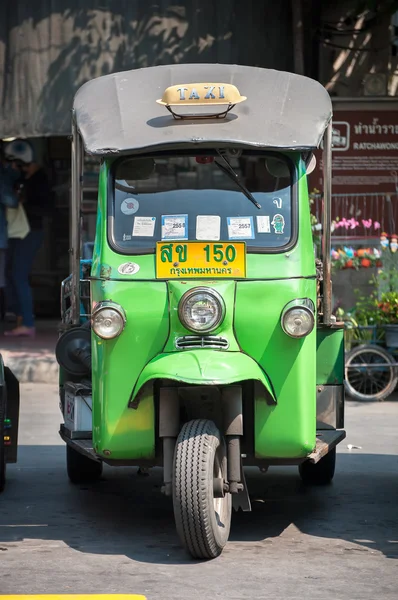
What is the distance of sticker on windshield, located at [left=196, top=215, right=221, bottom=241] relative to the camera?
640 cm

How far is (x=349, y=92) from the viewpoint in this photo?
12.9 m

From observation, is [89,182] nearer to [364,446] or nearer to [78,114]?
[364,446]

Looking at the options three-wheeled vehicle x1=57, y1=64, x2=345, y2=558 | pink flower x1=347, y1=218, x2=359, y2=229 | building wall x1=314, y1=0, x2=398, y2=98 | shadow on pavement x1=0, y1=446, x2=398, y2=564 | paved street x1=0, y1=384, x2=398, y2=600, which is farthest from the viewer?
building wall x1=314, y1=0, x2=398, y2=98

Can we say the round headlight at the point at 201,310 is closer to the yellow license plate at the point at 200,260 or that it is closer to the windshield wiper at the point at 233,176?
the yellow license plate at the point at 200,260

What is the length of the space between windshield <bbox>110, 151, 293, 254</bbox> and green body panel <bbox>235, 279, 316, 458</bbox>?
305 mm

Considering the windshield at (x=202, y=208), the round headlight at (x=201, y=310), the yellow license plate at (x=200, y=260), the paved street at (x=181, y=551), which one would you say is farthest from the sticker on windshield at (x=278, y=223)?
the paved street at (x=181, y=551)

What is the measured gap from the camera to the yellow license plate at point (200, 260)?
6262 mm

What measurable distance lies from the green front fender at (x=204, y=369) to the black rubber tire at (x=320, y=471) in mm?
1639

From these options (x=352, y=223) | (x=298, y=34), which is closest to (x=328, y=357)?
(x=352, y=223)

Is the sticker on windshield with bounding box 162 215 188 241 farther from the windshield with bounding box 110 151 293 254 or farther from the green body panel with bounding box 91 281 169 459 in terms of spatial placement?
the green body panel with bounding box 91 281 169 459

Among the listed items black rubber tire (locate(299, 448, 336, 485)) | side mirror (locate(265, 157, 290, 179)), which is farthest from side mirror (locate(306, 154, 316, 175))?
black rubber tire (locate(299, 448, 336, 485))

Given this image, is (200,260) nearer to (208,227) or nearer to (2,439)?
(208,227)

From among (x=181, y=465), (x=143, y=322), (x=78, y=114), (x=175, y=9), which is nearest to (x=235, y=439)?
(x=181, y=465)

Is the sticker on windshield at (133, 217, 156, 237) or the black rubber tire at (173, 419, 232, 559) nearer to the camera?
the black rubber tire at (173, 419, 232, 559)
